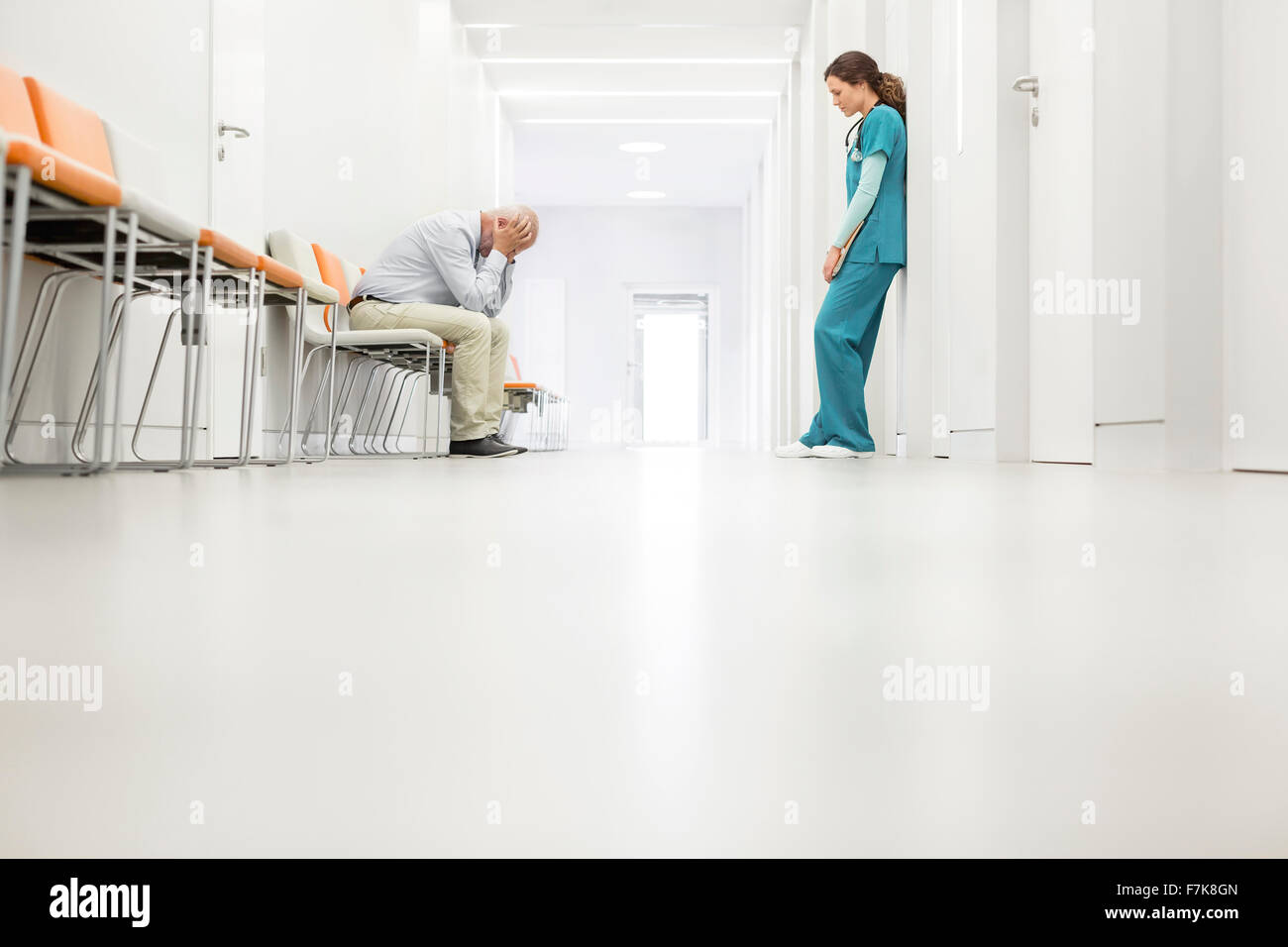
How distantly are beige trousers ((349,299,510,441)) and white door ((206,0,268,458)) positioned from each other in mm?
541

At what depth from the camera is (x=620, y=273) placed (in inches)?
523

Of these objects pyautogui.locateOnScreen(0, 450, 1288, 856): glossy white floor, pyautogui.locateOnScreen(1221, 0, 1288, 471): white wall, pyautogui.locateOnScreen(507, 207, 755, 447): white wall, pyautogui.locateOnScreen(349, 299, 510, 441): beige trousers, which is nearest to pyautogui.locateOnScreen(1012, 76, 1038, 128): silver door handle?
pyautogui.locateOnScreen(1221, 0, 1288, 471): white wall

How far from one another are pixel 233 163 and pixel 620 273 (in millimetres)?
9860

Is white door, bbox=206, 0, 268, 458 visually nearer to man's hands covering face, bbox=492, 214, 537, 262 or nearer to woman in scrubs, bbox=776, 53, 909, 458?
man's hands covering face, bbox=492, 214, 537, 262

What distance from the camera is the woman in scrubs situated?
3879mm

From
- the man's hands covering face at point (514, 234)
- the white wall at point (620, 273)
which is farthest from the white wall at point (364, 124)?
the white wall at point (620, 273)

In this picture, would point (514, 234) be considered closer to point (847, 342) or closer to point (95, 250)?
point (847, 342)

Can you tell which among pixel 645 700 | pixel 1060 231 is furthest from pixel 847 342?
pixel 645 700

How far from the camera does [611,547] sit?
955 millimetres

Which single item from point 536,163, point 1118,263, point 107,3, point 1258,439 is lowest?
point 1258,439

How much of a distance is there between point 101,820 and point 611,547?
68 centimetres

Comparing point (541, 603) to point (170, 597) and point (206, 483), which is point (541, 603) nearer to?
point (170, 597)
